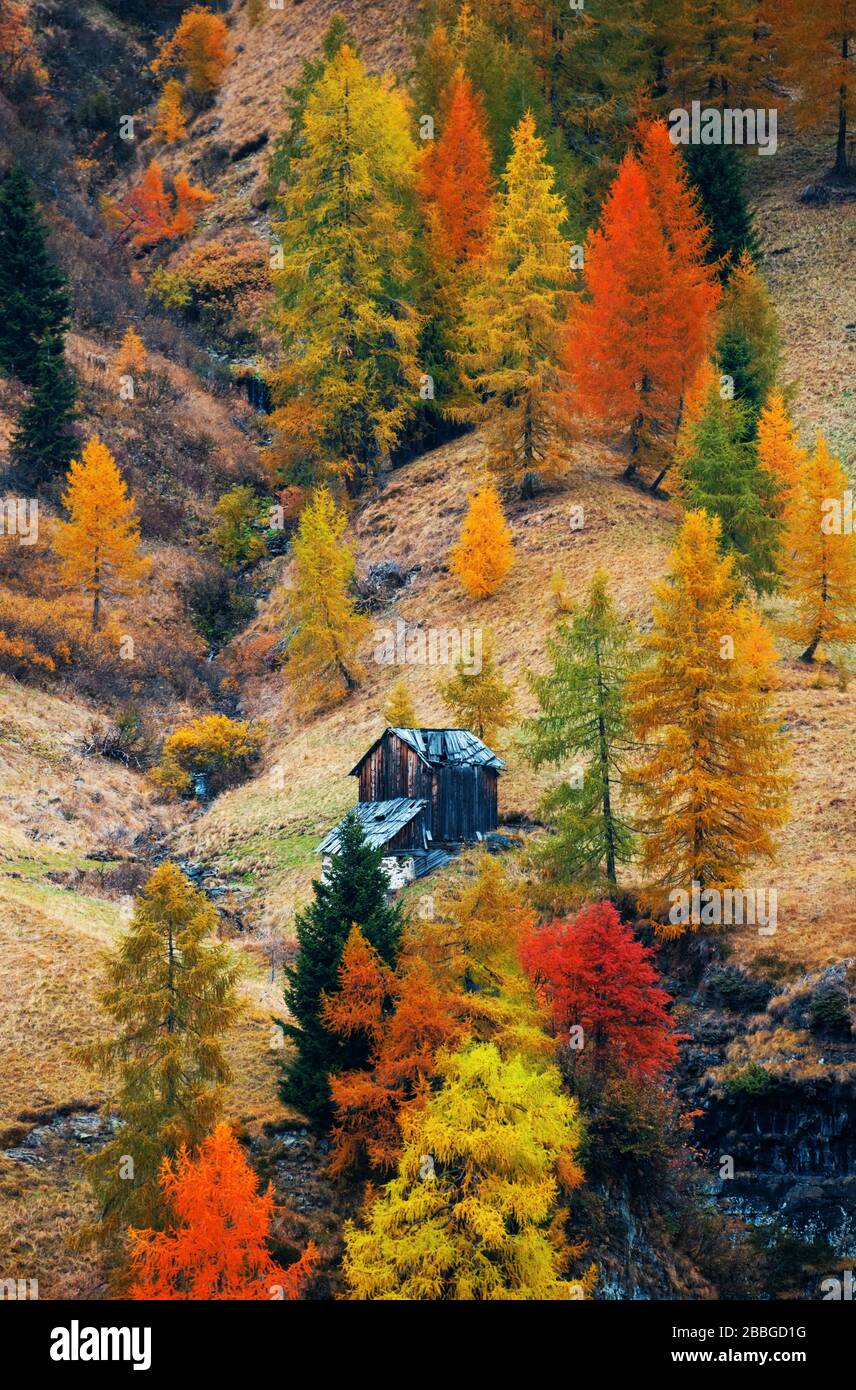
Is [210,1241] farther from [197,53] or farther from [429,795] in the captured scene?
[197,53]

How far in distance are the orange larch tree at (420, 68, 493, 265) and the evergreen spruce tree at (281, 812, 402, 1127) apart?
38.2 meters

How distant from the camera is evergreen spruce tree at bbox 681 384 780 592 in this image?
42938 mm

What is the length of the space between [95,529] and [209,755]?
9.20 metres

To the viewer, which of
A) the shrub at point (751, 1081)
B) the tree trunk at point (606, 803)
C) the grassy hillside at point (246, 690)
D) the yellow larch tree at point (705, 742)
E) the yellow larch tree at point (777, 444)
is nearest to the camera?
the grassy hillside at point (246, 690)

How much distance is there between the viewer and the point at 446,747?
38438mm

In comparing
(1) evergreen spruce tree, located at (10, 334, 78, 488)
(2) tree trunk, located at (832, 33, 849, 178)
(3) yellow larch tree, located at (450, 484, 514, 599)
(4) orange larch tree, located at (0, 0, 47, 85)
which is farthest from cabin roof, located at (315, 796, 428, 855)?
(4) orange larch tree, located at (0, 0, 47, 85)

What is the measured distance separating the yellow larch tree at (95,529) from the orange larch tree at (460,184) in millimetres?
18736

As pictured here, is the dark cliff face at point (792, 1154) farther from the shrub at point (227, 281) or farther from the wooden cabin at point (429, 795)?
the shrub at point (227, 281)

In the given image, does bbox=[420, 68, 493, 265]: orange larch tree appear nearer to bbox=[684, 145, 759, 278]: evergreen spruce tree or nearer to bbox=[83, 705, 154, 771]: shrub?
bbox=[684, 145, 759, 278]: evergreen spruce tree

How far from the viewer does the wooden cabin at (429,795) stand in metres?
37.6

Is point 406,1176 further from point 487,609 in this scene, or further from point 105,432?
point 105,432

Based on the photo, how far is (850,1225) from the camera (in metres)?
27.5

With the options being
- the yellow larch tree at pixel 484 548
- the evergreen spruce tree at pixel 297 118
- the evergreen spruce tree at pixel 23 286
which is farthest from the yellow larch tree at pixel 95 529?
the evergreen spruce tree at pixel 297 118

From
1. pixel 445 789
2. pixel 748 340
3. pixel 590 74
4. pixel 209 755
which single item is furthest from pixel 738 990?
pixel 590 74
